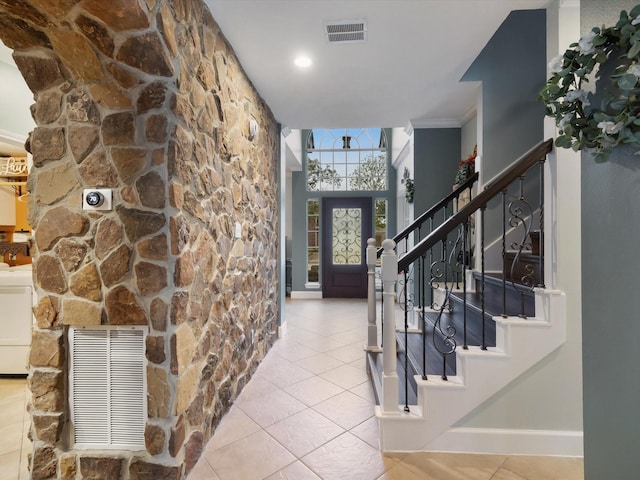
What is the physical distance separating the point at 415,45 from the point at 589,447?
2476 millimetres

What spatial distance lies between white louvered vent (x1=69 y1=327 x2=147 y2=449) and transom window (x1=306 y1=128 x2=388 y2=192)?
5.18 meters

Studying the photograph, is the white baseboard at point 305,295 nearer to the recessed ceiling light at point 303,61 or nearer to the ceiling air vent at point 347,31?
the recessed ceiling light at point 303,61

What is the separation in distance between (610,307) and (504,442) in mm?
1175

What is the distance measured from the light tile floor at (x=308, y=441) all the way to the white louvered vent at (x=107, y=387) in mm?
410

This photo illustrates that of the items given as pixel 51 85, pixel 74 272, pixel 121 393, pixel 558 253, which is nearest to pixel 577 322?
pixel 558 253

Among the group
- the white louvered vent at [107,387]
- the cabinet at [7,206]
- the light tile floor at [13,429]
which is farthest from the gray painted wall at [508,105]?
the cabinet at [7,206]

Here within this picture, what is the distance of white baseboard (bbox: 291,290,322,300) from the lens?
637 cm

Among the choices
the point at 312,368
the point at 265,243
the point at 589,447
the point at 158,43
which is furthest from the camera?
the point at 265,243

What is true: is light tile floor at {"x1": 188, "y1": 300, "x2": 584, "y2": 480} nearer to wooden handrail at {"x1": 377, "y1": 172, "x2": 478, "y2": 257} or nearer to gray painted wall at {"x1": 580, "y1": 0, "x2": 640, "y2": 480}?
gray painted wall at {"x1": 580, "y1": 0, "x2": 640, "y2": 480}

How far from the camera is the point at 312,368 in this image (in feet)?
9.55

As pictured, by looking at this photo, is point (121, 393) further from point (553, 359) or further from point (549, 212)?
point (549, 212)

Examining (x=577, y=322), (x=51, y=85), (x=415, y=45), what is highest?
(x=415, y=45)

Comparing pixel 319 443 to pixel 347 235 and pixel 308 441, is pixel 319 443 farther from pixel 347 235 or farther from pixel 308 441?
pixel 347 235

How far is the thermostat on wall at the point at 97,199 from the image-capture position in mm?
1544
